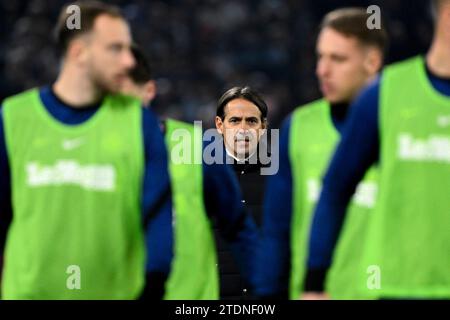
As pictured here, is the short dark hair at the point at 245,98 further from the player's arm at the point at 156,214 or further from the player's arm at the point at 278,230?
the player's arm at the point at 156,214

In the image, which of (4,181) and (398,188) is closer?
(398,188)

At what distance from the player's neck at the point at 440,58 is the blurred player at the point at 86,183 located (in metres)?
0.88

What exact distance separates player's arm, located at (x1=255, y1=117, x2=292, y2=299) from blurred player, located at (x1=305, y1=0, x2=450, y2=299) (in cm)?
65

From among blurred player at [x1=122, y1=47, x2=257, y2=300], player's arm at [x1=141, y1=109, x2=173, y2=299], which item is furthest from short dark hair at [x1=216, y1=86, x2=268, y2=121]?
player's arm at [x1=141, y1=109, x2=173, y2=299]

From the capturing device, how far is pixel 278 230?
13.1 ft

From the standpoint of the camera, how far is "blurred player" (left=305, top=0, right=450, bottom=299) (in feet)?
10.9

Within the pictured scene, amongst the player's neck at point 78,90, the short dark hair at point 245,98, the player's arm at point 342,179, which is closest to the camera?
the player's arm at point 342,179

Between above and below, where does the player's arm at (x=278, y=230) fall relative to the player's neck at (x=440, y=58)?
below

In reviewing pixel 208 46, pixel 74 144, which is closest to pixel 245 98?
pixel 74 144

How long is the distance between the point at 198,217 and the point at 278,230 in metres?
0.72

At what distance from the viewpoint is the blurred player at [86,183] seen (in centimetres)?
368

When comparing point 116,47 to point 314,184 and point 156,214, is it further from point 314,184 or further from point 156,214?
point 314,184

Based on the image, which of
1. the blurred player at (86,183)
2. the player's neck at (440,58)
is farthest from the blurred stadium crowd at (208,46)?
the player's neck at (440,58)

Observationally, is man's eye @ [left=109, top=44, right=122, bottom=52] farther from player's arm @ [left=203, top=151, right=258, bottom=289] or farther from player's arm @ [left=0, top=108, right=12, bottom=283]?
player's arm @ [left=203, top=151, right=258, bottom=289]
